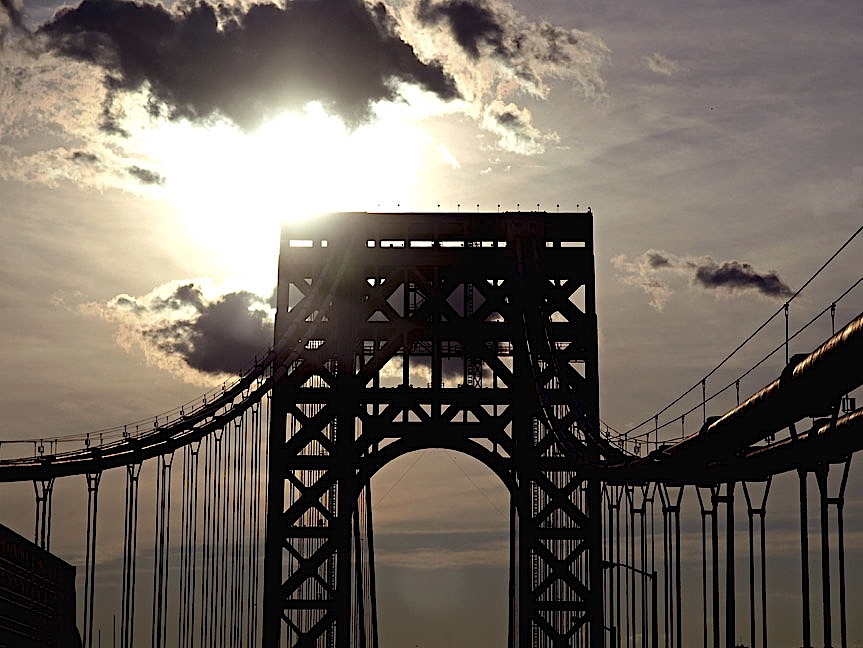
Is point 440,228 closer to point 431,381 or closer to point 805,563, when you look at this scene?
point 431,381

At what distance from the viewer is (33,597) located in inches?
3482

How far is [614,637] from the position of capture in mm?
62438

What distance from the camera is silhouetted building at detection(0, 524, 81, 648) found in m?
82.9

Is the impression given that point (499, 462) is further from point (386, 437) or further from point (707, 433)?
point (707, 433)

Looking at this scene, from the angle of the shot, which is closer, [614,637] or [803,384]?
[803,384]

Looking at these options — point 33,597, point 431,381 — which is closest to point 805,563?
point 431,381

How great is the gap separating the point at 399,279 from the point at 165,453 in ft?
42.5

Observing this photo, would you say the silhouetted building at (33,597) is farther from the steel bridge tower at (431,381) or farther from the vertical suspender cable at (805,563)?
the vertical suspender cable at (805,563)

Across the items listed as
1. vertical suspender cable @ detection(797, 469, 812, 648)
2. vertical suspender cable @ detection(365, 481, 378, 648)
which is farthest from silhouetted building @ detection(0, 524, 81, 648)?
vertical suspender cable @ detection(797, 469, 812, 648)

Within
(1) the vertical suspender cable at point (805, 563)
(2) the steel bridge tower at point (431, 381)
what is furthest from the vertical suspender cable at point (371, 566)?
(1) the vertical suspender cable at point (805, 563)

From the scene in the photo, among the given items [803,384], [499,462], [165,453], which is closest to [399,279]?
[499,462]

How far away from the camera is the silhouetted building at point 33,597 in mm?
82875

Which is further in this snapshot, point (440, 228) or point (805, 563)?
point (440, 228)

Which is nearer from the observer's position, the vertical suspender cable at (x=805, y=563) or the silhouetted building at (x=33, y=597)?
the vertical suspender cable at (x=805, y=563)
